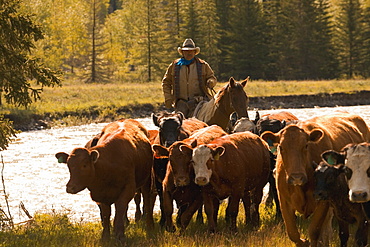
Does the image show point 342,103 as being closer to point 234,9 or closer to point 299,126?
point 234,9

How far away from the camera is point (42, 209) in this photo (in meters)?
14.8

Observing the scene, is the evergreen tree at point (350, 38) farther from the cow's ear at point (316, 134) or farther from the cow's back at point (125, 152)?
Answer: the cow's ear at point (316, 134)

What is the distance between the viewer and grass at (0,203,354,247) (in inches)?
356

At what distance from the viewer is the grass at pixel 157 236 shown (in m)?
9.03

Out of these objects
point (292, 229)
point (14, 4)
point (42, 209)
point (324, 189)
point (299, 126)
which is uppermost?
point (14, 4)

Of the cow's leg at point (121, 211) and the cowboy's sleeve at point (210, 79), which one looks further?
the cowboy's sleeve at point (210, 79)

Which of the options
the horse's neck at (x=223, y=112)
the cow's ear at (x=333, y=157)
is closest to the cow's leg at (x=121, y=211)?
the cow's ear at (x=333, y=157)

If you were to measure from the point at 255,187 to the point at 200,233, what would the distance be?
4.29 ft

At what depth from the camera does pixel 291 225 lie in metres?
8.52

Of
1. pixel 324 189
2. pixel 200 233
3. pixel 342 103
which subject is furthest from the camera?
pixel 342 103

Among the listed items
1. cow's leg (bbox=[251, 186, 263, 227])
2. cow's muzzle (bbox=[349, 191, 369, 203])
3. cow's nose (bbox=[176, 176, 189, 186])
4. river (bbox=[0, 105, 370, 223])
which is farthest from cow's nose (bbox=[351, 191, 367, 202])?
river (bbox=[0, 105, 370, 223])

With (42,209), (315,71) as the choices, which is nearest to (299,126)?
(42,209)

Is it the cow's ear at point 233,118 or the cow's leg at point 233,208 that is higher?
the cow's ear at point 233,118

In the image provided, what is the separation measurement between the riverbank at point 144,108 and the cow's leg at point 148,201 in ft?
68.7
